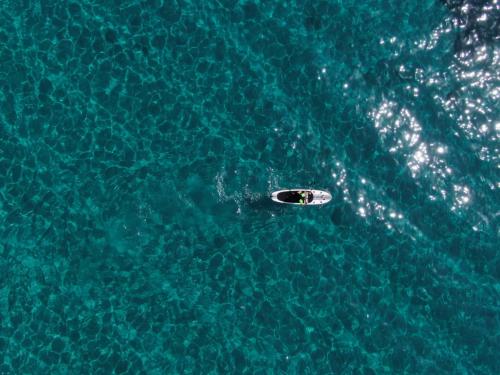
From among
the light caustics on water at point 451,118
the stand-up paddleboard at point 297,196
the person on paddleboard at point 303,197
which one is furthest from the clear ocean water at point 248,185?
the person on paddleboard at point 303,197

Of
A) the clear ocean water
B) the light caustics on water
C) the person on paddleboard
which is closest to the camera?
the clear ocean water

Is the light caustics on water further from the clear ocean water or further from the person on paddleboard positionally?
the person on paddleboard

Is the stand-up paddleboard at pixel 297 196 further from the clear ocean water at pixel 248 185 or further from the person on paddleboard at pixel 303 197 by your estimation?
the clear ocean water at pixel 248 185

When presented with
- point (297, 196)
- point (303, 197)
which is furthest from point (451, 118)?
point (297, 196)

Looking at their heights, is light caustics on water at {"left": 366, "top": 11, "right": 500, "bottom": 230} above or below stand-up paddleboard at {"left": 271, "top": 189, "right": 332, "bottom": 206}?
above

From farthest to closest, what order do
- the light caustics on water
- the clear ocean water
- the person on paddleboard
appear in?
the light caustics on water → the person on paddleboard → the clear ocean water

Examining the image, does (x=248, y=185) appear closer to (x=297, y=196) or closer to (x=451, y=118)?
(x=297, y=196)

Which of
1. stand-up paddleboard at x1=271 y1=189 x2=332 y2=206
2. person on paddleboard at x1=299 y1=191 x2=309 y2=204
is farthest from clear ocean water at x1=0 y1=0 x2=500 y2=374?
person on paddleboard at x1=299 y1=191 x2=309 y2=204

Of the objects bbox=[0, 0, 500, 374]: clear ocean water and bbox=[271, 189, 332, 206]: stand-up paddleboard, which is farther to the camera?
bbox=[271, 189, 332, 206]: stand-up paddleboard

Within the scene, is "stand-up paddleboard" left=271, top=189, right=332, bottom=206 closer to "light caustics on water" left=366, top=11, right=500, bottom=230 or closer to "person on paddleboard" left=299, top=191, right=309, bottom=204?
"person on paddleboard" left=299, top=191, right=309, bottom=204
